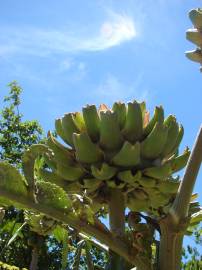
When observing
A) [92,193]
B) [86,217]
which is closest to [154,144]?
[92,193]

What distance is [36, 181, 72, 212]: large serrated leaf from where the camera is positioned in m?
1.85

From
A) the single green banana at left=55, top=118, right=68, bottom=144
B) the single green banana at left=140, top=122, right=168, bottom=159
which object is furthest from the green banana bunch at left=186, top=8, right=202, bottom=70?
the single green banana at left=55, top=118, right=68, bottom=144

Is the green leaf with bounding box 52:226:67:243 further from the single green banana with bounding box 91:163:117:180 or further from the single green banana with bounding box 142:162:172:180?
the single green banana with bounding box 142:162:172:180

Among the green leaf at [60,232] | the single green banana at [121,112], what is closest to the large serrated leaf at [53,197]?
the green leaf at [60,232]

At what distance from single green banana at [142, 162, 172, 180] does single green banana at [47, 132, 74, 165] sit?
31 cm

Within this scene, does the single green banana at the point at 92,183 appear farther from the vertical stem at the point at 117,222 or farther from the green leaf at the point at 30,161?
the green leaf at the point at 30,161

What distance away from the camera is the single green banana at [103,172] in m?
2.12

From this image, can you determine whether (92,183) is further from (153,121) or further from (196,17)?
(196,17)

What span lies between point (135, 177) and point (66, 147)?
325mm

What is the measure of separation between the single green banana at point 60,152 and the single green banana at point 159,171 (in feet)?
1.00

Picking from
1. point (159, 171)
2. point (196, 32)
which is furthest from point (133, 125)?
point (196, 32)

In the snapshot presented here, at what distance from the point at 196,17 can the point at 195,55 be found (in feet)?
0.38

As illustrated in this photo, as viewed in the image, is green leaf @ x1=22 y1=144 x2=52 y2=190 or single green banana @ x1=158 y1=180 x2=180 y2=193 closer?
green leaf @ x1=22 y1=144 x2=52 y2=190

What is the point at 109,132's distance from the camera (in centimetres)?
217
